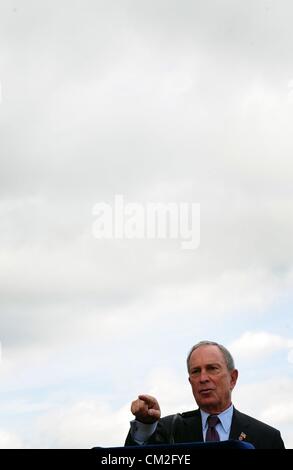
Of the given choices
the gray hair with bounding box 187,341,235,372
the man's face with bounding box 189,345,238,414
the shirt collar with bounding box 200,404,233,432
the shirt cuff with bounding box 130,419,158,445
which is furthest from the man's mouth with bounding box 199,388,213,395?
the shirt cuff with bounding box 130,419,158,445

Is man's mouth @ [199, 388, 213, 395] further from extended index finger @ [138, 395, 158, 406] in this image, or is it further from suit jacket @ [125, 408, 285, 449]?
extended index finger @ [138, 395, 158, 406]

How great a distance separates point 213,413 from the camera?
8852mm

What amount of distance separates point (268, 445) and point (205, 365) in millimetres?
1250

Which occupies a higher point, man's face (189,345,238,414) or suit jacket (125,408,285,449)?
man's face (189,345,238,414)

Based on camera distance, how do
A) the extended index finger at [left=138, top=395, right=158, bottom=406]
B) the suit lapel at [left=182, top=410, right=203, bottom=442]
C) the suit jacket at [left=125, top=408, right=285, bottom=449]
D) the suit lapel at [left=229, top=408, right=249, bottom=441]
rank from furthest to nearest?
1. the suit lapel at [left=229, top=408, right=249, bottom=441]
2. the suit lapel at [left=182, top=410, right=203, bottom=442]
3. the suit jacket at [left=125, top=408, right=285, bottom=449]
4. the extended index finger at [left=138, top=395, right=158, bottom=406]

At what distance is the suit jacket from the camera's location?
8.60 meters

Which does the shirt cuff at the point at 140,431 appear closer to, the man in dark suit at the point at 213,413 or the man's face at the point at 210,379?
the man in dark suit at the point at 213,413

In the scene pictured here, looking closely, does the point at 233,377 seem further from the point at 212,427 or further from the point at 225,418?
the point at 212,427

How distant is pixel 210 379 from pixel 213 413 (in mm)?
462

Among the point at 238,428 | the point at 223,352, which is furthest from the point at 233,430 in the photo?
the point at 223,352
